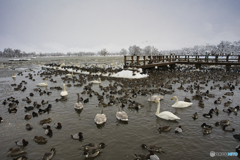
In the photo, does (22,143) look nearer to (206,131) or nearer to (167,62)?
(206,131)

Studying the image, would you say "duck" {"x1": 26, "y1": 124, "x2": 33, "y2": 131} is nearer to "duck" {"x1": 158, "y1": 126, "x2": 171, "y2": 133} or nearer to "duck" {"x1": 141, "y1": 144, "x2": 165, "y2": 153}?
"duck" {"x1": 141, "y1": 144, "x2": 165, "y2": 153}

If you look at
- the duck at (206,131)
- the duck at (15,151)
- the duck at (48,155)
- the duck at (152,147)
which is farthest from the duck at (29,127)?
the duck at (206,131)

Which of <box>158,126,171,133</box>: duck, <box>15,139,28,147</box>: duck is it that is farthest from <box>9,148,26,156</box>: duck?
<box>158,126,171,133</box>: duck

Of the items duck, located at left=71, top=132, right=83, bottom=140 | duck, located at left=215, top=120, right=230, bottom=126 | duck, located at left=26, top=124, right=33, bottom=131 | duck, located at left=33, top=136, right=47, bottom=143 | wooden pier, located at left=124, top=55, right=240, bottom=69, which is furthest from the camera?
wooden pier, located at left=124, top=55, right=240, bottom=69

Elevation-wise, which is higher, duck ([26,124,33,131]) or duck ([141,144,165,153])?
duck ([26,124,33,131])

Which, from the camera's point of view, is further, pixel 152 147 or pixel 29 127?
pixel 29 127

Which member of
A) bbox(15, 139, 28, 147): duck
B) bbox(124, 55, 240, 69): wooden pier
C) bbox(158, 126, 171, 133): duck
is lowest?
bbox(15, 139, 28, 147): duck

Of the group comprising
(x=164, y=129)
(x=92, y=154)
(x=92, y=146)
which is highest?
(x=164, y=129)

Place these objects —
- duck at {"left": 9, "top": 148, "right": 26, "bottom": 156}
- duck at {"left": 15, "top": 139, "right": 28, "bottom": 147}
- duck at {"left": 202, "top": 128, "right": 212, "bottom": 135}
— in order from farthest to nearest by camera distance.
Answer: duck at {"left": 202, "top": 128, "right": 212, "bottom": 135} → duck at {"left": 15, "top": 139, "right": 28, "bottom": 147} → duck at {"left": 9, "top": 148, "right": 26, "bottom": 156}

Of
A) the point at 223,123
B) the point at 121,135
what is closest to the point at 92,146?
the point at 121,135

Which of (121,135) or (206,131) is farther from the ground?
(206,131)

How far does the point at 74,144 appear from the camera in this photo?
710 cm

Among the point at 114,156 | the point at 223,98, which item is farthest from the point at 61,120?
the point at 223,98

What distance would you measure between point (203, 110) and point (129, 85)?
9453 millimetres
